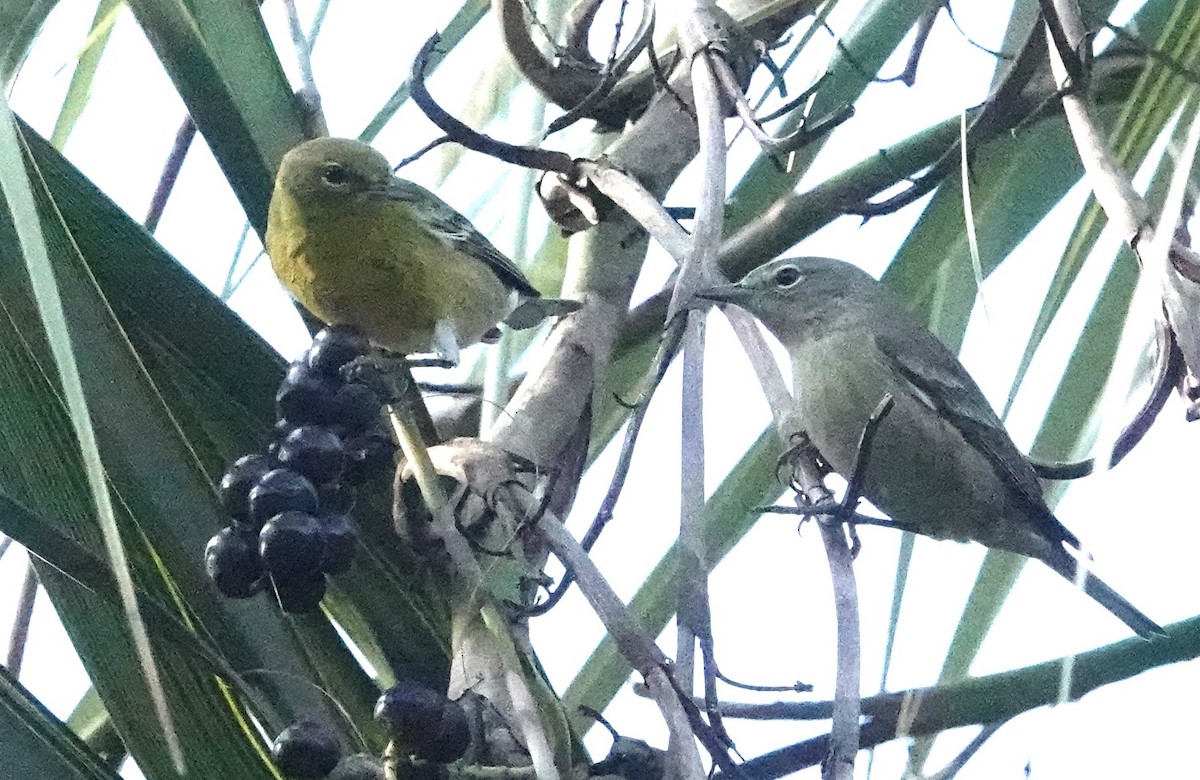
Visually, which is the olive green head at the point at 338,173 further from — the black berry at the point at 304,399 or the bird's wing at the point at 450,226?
the black berry at the point at 304,399

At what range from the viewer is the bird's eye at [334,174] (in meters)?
2.14

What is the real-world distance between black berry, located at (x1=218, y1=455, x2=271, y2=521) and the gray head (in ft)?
4.25

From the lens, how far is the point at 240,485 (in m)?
1.22

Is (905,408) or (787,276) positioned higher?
(787,276)

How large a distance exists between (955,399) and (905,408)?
127 mm

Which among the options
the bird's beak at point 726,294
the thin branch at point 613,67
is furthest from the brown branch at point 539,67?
the bird's beak at point 726,294

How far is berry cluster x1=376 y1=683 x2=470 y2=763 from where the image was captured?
40.0 inches

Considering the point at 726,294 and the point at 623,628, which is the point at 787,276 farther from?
the point at 623,628

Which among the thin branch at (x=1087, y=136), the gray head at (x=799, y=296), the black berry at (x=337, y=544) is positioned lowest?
the black berry at (x=337, y=544)

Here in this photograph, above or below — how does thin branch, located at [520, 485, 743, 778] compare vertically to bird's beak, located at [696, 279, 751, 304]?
below

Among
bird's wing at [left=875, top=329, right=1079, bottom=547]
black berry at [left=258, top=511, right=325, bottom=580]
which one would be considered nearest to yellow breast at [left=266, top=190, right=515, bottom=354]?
bird's wing at [left=875, top=329, right=1079, bottom=547]

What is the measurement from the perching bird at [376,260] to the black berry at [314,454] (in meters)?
0.75

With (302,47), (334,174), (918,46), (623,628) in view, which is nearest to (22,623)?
(302,47)

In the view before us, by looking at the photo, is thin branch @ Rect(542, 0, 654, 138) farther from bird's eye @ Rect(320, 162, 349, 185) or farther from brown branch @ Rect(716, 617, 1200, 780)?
brown branch @ Rect(716, 617, 1200, 780)
